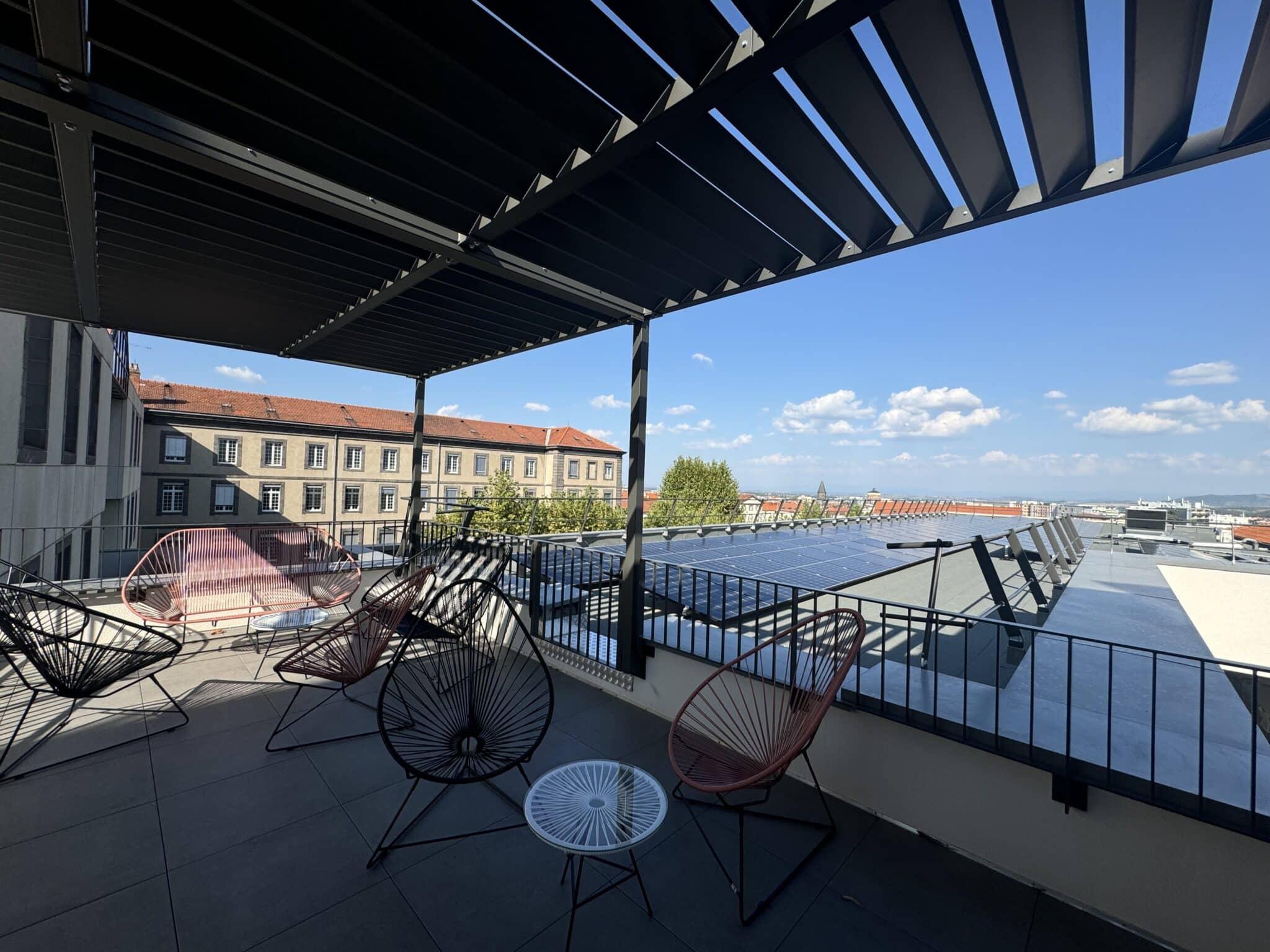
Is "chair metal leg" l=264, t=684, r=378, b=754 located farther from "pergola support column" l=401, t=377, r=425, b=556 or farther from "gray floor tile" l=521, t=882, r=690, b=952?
"pergola support column" l=401, t=377, r=425, b=556

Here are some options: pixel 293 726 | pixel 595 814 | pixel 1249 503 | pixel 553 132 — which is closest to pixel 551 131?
pixel 553 132

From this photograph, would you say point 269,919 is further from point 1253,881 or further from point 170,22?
point 1253,881

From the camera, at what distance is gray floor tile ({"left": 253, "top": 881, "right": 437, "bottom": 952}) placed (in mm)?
1496

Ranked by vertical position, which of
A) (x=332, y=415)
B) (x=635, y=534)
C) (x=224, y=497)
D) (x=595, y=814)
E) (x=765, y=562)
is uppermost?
(x=332, y=415)

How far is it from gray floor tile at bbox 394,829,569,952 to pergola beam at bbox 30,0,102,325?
→ 287 cm

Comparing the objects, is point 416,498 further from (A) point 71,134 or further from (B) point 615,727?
(A) point 71,134

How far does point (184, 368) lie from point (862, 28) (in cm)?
3483

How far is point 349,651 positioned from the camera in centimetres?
296

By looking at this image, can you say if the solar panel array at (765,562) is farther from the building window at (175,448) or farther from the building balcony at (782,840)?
the building window at (175,448)

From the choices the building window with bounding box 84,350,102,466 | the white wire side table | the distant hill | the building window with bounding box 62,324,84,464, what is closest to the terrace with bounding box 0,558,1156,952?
the white wire side table

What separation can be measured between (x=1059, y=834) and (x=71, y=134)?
174 inches

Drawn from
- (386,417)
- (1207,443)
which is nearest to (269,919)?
(386,417)

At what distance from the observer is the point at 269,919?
1.58 metres

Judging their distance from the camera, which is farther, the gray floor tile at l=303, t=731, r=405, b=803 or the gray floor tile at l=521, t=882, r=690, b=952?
the gray floor tile at l=303, t=731, r=405, b=803
